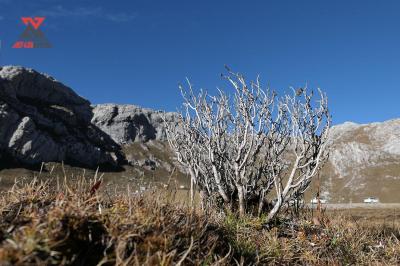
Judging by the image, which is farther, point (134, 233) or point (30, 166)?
point (30, 166)

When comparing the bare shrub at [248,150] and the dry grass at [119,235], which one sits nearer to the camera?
the dry grass at [119,235]

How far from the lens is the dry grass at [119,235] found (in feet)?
11.4

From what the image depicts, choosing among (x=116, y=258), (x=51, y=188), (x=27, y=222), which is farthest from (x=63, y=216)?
(x=51, y=188)

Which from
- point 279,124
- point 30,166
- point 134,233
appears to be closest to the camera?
point 134,233

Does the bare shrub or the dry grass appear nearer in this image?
the dry grass

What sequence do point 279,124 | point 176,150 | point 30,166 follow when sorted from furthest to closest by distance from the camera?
point 30,166
point 176,150
point 279,124

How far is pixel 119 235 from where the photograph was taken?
4090 millimetres

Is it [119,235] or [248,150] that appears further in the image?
[248,150]

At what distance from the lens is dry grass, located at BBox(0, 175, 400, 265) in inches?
137

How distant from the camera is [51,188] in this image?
6172mm

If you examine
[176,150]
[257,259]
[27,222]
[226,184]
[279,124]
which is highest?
[279,124]

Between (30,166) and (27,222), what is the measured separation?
197m

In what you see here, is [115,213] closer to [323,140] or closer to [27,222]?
[27,222]

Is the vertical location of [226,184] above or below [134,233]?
above
